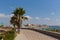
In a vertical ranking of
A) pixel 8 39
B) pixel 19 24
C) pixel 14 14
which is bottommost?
pixel 8 39

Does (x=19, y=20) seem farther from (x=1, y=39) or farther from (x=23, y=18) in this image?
(x=1, y=39)

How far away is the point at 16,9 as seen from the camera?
43.5m

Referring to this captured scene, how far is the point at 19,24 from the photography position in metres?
45.8

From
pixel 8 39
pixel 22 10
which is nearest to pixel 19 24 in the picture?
pixel 22 10

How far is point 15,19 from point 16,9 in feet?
11.5

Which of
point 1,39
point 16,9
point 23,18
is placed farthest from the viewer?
point 23,18

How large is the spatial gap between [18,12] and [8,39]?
94.4 ft

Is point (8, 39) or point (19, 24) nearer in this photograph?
point (8, 39)

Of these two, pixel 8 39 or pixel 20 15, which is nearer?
pixel 8 39

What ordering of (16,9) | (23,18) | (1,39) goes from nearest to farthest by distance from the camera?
(1,39) < (16,9) < (23,18)

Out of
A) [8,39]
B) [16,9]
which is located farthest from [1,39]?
[16,9]

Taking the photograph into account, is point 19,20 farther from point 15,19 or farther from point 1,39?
point 1,39

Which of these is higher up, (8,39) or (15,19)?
(15,19)

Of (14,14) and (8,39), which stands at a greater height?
(14,14)
